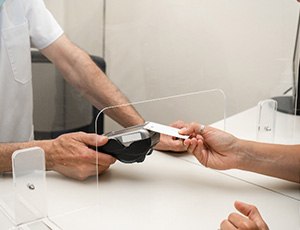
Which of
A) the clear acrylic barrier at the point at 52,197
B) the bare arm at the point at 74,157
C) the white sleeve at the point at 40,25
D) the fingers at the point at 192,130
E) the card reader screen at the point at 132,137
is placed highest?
the white sleeve at the point at 40,25

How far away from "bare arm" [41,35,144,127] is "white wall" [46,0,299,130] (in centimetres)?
17

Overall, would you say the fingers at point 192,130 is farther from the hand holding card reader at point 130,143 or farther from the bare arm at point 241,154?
the hand holding card reader at point 130,143

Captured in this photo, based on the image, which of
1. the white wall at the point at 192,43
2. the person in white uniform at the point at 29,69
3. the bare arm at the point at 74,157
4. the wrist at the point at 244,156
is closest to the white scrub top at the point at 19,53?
the person in white uniform at the point at 29,69

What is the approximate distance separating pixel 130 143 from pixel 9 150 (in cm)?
26

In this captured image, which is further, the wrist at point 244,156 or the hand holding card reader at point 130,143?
the wrist at point 244,156

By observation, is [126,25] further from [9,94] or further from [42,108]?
[9,94]

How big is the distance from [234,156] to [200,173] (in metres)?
0.09

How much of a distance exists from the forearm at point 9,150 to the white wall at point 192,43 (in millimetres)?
640

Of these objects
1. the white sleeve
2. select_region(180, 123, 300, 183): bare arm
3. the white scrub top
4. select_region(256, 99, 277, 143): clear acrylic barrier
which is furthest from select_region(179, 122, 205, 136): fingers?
the white sleeve

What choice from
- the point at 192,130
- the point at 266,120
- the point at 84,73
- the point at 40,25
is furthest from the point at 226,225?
the point at 40,25

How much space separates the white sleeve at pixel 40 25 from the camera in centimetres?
138

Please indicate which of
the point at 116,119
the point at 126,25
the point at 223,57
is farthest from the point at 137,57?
the point at 116,119

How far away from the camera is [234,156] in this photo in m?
1.07

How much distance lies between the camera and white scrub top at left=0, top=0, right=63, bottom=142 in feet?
4.30
